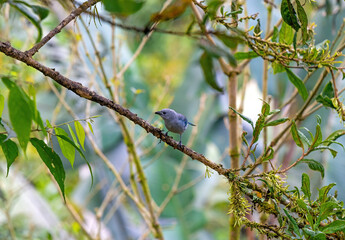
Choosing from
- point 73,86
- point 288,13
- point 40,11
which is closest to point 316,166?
point 288,13

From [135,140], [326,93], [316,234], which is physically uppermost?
[135,140]

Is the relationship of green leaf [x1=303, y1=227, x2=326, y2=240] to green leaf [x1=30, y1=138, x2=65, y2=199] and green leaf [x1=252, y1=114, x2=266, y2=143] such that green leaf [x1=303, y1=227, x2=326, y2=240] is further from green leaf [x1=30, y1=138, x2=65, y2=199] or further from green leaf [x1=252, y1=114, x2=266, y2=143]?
green leaf [x1=30, y1=138, x2=65, y2=199]

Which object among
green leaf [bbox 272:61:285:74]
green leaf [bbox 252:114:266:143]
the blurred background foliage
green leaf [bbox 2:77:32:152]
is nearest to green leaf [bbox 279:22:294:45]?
green leaf [bbox 272:61:285:74]

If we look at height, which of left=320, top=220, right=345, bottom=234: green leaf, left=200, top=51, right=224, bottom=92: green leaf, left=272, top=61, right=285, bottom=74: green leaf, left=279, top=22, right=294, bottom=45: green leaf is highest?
left=279, top=22, right=294, bottom=45: green leaf

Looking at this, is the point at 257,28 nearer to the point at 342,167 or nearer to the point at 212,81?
the point at 212,81

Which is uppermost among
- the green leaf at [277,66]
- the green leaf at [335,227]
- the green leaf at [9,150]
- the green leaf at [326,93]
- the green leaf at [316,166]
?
the green leaf at [277,66]

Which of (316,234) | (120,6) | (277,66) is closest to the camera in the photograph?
(120,6)

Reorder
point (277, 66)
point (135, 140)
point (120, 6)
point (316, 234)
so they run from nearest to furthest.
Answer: point (120, 6) < point (316, 234) < point (277, 66) < point (135, 140)

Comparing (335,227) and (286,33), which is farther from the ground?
(286,33)

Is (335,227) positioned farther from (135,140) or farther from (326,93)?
(135,140)

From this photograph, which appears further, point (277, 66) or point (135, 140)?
point (135, 140)

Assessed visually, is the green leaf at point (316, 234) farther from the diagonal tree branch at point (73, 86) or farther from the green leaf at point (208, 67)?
the green leaf at point (208, 67)

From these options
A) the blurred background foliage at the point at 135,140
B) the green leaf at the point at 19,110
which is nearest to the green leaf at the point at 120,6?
the green leaf at the point at 19,110

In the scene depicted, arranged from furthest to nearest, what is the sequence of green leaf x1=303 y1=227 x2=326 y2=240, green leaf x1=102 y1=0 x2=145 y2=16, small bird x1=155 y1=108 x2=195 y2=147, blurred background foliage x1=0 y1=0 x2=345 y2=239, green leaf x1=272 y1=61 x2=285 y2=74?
blurred background foliage x1=0 y1=0 x2=345 y2=239 → small bird x1=155 y1=108 x2=195 y2=147 → green leaf x1=272 y1=61 x2=285 y2=74 → green leaf x1=303 y1=227 x2=326 y2=240 → green leaf x1=102 y1=0 x2=145 y2=16
